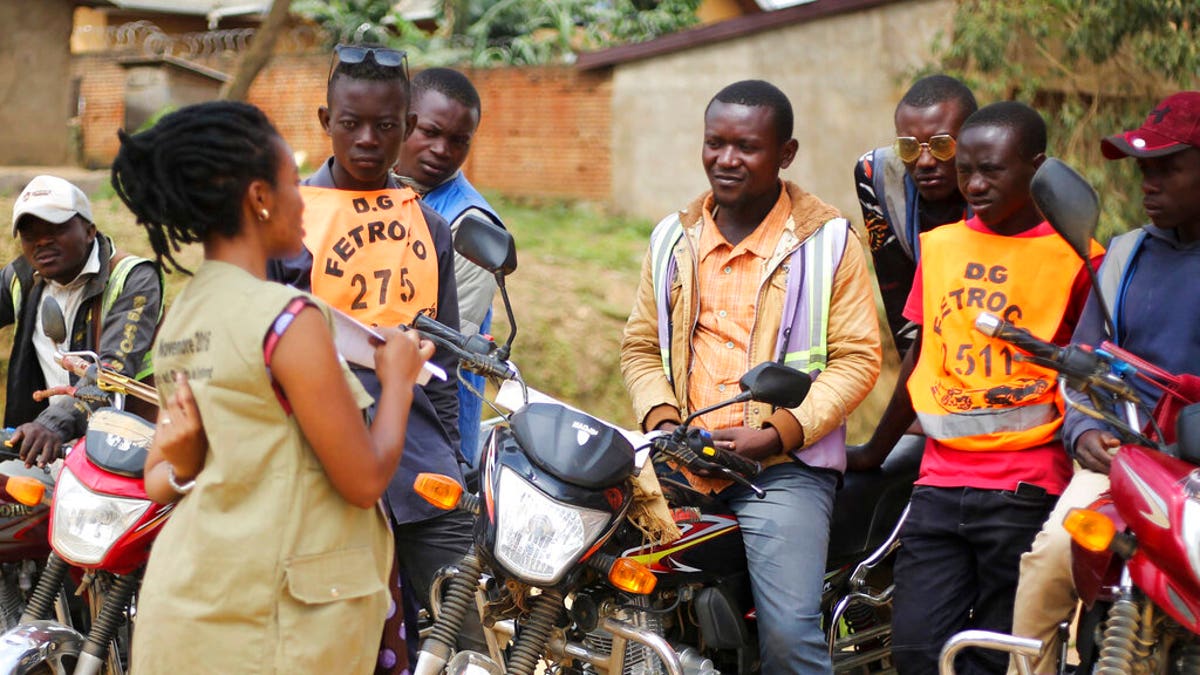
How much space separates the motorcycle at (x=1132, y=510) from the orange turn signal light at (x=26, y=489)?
3.06 meters

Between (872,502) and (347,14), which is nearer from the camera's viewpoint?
(872,502)

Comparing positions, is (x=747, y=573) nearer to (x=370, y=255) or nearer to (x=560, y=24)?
(x=370, y=255)

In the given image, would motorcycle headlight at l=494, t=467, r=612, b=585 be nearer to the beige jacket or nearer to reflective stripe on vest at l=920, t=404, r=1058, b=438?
the beige jacket

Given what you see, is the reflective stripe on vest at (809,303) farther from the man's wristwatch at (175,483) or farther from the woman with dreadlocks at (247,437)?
the man's wristwatch at (175,483)

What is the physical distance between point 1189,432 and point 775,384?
0.96 metres

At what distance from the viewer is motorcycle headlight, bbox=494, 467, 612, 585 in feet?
10.9

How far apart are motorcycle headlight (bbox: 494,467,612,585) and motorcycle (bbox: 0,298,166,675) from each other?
44.4 inches

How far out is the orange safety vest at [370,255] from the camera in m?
3.96

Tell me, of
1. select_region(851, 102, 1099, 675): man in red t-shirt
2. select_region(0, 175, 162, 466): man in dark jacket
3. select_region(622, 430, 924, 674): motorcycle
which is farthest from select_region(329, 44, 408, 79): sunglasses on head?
select_region(851, 102, 1099, 675): man in red t-shirt

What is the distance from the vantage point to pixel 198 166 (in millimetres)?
2770

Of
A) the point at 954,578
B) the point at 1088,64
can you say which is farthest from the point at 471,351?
the point at 1088,64

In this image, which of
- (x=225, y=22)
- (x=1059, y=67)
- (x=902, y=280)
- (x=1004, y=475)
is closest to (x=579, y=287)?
(x=1059, y=67)

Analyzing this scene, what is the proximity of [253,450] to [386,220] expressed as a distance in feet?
4.84

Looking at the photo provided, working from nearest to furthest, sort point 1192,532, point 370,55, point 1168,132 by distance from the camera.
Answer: point 1192,532 → point 1168,132 → point 370,55
